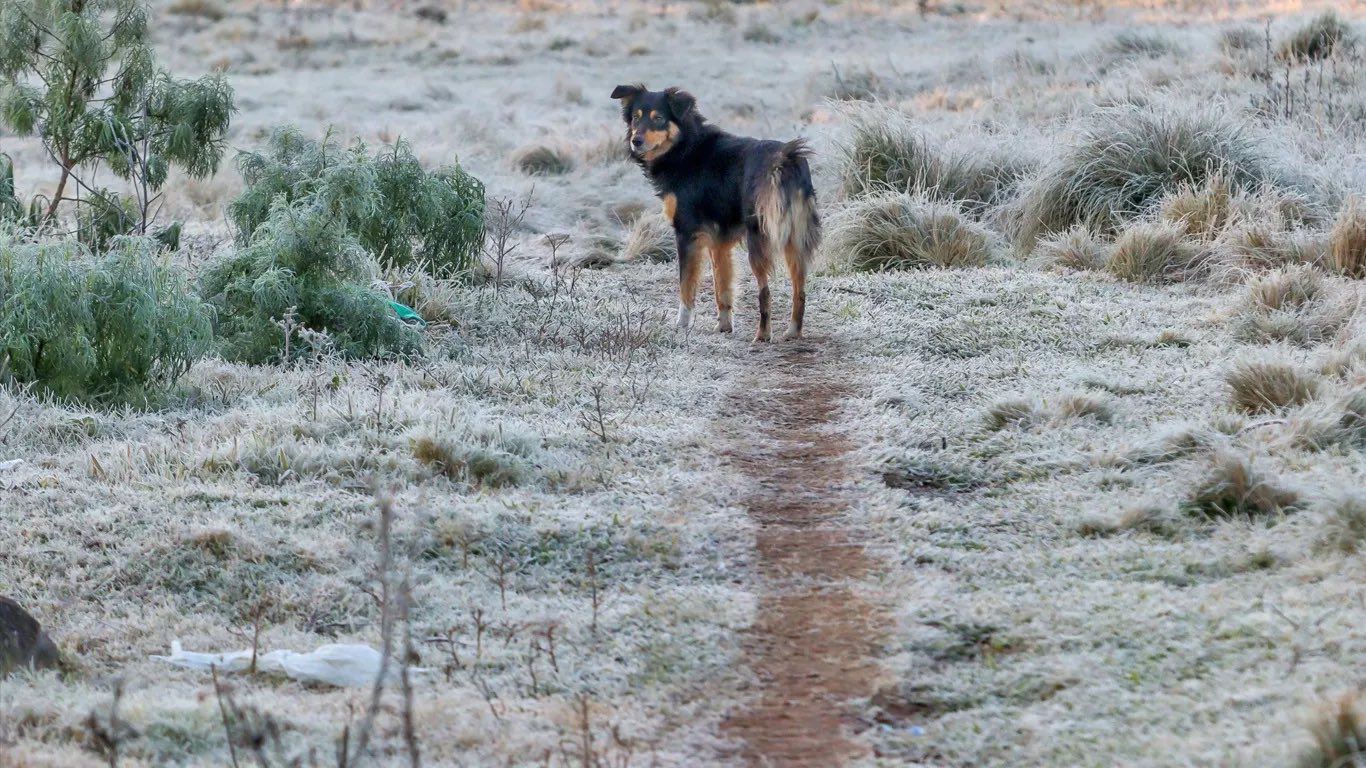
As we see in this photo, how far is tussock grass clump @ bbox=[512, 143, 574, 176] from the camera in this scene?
53.9ft

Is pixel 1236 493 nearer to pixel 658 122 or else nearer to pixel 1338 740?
pixel 1338 740

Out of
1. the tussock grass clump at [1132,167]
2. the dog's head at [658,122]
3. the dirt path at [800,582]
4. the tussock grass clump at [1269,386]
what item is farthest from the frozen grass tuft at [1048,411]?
the tussock grass clump at [1132,167]

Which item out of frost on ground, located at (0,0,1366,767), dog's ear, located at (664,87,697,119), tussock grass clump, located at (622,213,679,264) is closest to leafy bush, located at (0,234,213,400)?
frost on ground, located at (0,0,1366,767)

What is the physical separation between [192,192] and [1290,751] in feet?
45.5

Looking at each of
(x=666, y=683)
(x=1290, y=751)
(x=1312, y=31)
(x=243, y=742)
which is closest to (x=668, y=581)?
(x=666, y=683)

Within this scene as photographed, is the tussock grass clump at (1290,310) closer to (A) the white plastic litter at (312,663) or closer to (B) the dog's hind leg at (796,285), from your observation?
(B) the dog's hind leg at (796,285)

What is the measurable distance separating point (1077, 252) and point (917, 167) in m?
2.32

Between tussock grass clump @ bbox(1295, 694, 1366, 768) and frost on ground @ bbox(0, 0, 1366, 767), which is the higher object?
tussock grass clump @ bbox(1295, 694, 1366, 768)

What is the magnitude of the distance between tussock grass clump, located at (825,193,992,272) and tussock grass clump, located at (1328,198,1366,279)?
2638 mm

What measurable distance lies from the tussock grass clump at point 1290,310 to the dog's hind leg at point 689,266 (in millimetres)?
3115

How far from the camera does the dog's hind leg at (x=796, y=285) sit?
26.7 feet

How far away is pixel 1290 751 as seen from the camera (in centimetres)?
311

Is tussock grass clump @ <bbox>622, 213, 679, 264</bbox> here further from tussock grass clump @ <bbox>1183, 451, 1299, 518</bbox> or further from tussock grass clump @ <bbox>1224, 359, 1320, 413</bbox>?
tussock grass clump @ <bbox>1183, 451, 1299, 518</bbox>

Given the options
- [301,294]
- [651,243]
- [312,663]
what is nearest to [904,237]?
[651,243]
